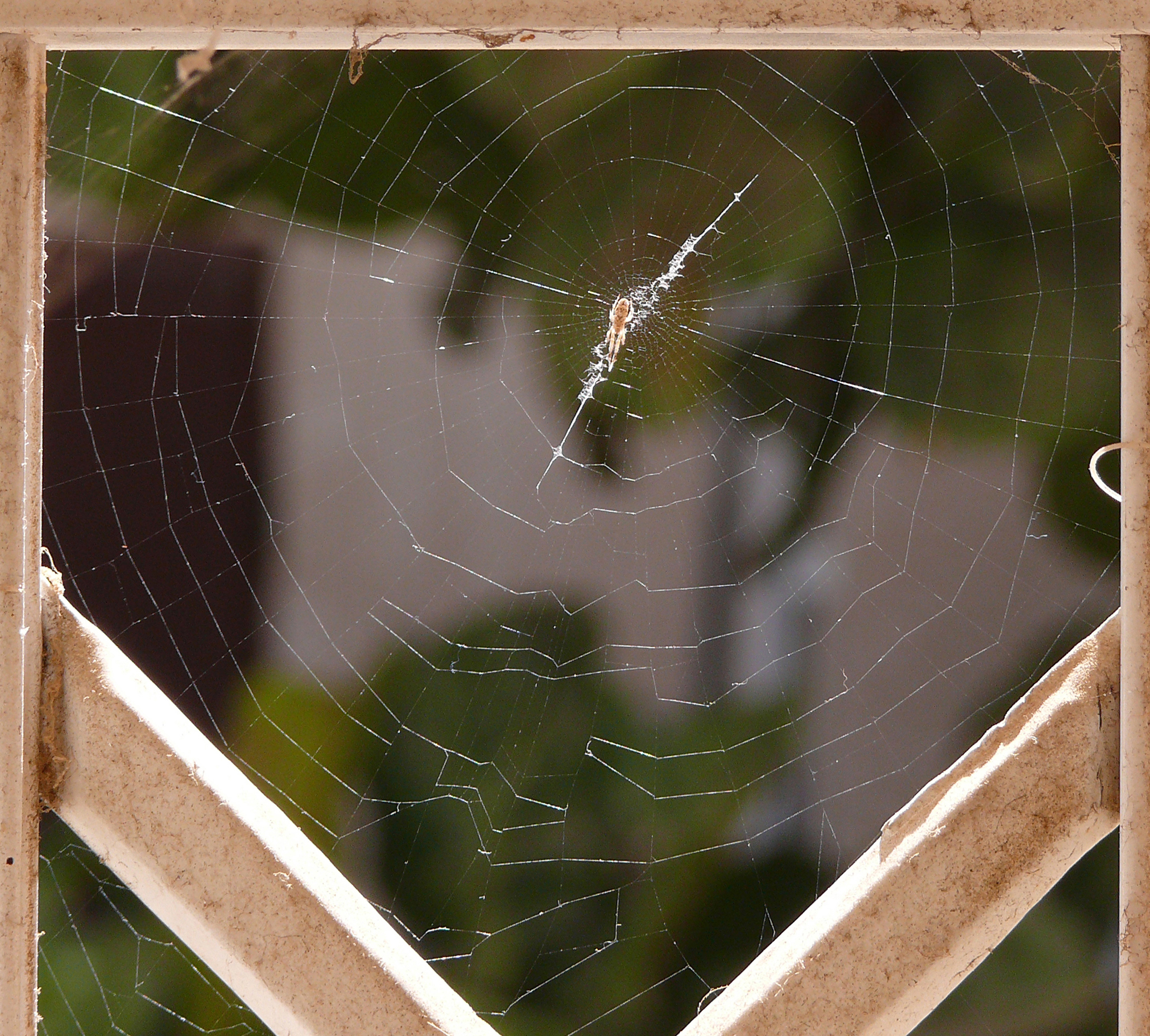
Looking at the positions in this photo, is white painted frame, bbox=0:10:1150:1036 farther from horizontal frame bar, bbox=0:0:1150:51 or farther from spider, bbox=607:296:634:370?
spider, bbox=607:296:634:370

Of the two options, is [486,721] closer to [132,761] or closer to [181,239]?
[181,239]

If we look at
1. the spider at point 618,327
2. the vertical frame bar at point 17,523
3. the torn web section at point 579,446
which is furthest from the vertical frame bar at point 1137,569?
the spider at point 618,327

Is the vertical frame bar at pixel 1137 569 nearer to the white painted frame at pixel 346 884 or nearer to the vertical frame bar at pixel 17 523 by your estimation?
the white painted frame at pixel 346 884

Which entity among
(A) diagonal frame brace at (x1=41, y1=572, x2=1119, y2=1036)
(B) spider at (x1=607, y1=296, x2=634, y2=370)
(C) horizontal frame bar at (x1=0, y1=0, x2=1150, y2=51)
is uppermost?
(C) horizontal frame bar at (x1=0, y1=0, x2=1150, y2=51)

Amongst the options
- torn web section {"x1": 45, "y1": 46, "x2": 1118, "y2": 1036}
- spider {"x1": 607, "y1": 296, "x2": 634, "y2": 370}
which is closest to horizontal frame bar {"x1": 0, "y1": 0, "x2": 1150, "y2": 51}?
torn web section {"x1": 45, "y1": 46, "x2": 1118, "y2": 1036}

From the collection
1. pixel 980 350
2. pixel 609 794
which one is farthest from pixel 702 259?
pixel 609 794
